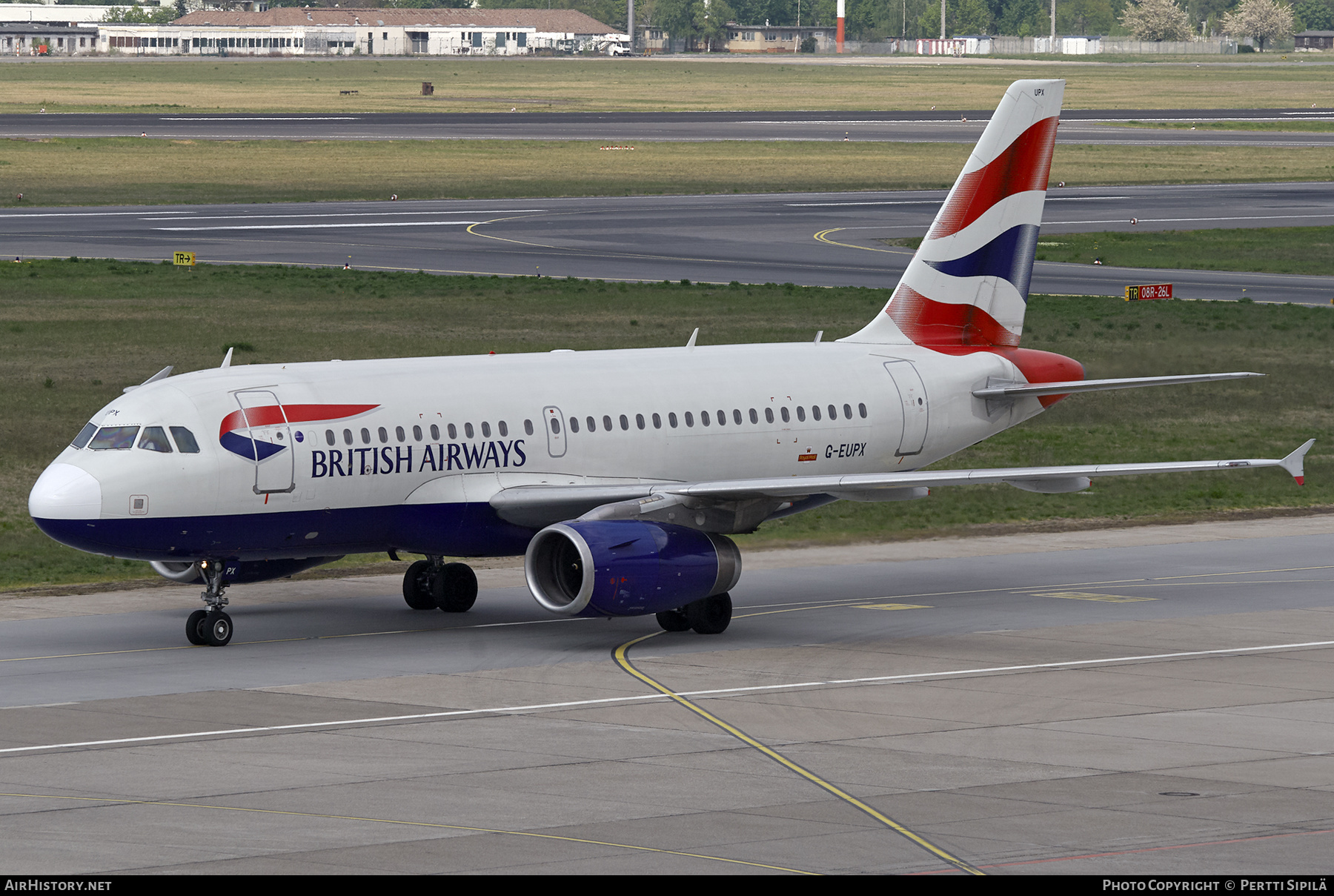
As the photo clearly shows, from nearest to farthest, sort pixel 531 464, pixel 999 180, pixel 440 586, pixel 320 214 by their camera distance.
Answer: pixel 531 464, pixel 440 586, pixel 999 180, pixel 320 214

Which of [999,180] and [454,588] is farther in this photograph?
[999,180]

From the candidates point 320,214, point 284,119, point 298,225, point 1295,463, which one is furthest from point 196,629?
point 284,119

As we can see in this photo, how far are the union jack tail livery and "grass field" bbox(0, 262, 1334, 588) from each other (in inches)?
217

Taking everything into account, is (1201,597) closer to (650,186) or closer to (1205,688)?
(1205,688)

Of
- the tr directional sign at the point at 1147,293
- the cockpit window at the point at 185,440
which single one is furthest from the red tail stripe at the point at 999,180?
the tr directional sign at the point at 1147,293

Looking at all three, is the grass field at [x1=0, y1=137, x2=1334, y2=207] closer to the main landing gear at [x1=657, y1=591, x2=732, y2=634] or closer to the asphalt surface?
the asphalt surface

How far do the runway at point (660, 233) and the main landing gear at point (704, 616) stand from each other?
163ft

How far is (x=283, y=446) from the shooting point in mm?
29844

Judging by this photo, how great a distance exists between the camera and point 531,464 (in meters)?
32.2

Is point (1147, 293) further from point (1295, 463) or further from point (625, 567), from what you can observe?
point (625, 567)

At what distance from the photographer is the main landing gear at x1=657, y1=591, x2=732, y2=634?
31.8 metres

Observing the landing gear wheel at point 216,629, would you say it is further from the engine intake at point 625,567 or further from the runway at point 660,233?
the runway at point 660,233

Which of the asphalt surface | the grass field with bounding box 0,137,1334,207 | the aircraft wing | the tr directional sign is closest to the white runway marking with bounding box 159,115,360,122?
the asphalt surface

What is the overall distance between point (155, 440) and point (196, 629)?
319 centimetres
